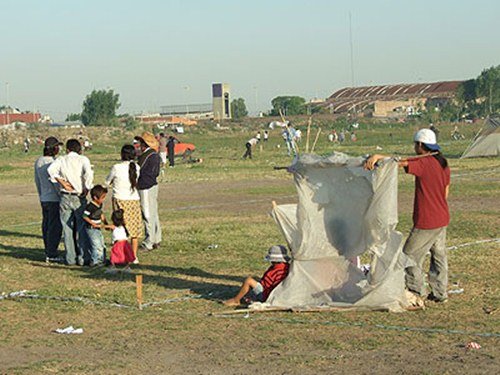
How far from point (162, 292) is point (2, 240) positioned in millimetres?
6889

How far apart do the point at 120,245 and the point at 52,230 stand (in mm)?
1843

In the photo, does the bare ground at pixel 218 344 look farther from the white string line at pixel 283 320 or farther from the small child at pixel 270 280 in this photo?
the small child at pixel 270 280

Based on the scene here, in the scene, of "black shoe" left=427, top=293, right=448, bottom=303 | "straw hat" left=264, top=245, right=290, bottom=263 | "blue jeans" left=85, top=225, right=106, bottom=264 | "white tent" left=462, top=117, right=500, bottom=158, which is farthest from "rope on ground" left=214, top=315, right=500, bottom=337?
"white tent" left=462, top=117, right=500, bottom=158

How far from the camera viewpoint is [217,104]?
15262 cm

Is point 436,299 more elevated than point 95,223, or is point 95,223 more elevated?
point 95,223

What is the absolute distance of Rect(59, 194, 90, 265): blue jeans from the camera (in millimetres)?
15117

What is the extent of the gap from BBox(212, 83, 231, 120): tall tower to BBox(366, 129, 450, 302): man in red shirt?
451 ft

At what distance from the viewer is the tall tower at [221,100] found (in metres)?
150

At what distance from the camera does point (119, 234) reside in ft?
47.6

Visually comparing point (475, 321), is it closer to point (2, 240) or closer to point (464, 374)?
point (464, 374)

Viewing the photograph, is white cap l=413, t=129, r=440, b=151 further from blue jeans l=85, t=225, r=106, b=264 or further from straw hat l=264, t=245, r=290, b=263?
blue jeans l=85, t=225, r=106, b=264

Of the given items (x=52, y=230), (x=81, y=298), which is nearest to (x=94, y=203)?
(x=52, y=230)

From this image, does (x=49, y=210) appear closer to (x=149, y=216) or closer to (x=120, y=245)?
(x=149, y=216)

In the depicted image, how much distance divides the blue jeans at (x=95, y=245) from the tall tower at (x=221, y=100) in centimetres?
13358
